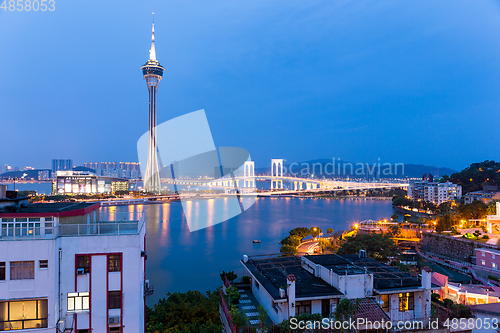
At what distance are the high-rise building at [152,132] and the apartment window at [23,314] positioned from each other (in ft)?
58.0

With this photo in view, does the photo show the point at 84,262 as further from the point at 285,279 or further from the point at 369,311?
the point at 369,311

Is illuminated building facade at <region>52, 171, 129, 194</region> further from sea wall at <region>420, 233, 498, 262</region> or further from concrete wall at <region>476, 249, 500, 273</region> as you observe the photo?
concrete wall at <region>476, 249, 500, 273</region>

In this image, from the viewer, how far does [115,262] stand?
141cm

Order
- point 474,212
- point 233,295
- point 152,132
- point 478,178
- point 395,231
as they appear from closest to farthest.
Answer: point 233,295, point 395,231, point 474,212, point 478,178, point 152,132

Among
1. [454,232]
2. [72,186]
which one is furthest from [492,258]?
[72,186]

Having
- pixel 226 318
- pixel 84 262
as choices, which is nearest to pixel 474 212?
pixel 226 318

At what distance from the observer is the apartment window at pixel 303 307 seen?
177 centimetres

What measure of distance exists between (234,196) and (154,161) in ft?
16.1

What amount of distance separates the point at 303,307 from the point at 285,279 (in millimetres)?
301

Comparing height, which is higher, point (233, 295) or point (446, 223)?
point (233, 295)

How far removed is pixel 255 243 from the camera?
685cm

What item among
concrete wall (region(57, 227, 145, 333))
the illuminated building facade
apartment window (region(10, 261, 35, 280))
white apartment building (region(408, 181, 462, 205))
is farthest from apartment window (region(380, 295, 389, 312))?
the illuminated building facade

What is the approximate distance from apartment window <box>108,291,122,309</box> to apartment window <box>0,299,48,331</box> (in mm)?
237

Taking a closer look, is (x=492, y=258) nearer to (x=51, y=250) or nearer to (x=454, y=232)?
(x=454, y=232)
